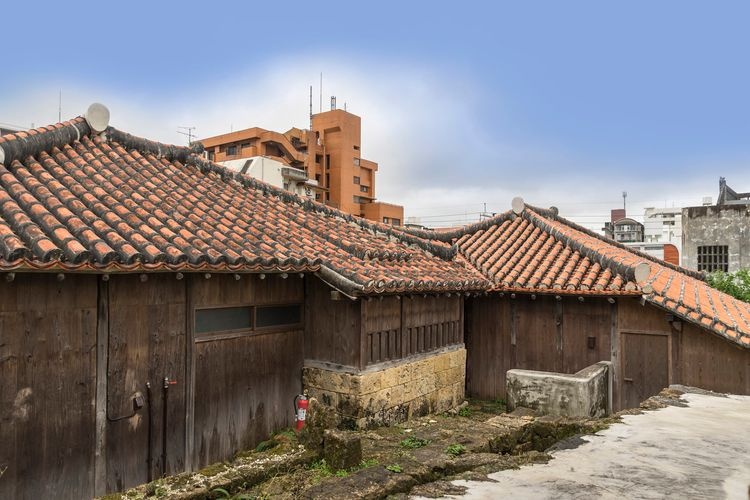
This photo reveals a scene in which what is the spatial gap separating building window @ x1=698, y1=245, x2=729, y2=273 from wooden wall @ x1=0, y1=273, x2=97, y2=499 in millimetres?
Answer: 28142

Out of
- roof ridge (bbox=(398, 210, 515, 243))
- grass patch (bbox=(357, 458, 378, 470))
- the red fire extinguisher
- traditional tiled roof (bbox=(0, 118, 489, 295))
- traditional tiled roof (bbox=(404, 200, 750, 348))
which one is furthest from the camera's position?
roof ridge (bbox=(398, 210, 515, 243))

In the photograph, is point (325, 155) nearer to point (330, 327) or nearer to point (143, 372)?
point (330, 327)

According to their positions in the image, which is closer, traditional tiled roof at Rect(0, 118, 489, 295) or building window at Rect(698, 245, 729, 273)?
traditional tiled roof at Rect(0, 118, 489, 295)

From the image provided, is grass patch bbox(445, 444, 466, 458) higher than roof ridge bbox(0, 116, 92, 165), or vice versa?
roof ridge bbox(0, 116, 92, 165)

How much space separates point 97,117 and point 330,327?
5564mm

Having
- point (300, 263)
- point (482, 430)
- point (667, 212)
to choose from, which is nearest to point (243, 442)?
point (300, 263)

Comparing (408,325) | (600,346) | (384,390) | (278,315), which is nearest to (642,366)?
(600,346)

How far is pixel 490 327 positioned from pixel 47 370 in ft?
32.6

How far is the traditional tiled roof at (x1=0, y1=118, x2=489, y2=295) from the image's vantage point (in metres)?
5.69

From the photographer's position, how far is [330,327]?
8.98 meters

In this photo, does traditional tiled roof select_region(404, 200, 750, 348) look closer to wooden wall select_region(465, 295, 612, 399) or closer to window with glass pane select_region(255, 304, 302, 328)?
wooden wall select_region(465, 295, 612, 399)

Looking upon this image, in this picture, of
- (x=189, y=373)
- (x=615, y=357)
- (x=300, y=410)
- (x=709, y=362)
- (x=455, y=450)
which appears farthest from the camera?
(x=615, y=357)

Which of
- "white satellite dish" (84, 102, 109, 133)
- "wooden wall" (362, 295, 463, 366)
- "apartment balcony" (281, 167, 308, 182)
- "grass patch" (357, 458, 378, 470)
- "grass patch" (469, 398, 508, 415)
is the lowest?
"grass patch" (469, 398, 508, 415)

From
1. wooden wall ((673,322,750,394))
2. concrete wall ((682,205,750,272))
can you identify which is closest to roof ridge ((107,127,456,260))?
wooden wall ((673,322,750,394))
